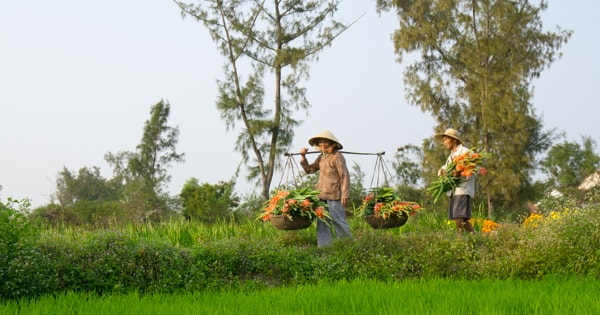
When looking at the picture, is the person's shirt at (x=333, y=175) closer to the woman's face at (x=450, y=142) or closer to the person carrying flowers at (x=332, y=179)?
the person carrying flowers at (x=332, y=179)

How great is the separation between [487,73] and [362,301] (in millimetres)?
13732

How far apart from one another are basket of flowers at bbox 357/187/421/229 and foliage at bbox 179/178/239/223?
7309mm

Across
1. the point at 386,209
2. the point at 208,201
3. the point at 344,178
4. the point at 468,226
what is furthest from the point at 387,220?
the point at 208,201

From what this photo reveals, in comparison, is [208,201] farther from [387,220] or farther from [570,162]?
[570,162]

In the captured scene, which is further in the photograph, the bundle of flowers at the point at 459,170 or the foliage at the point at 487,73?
the foliage at the point at 487,73

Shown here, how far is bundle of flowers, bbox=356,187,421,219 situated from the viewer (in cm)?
918

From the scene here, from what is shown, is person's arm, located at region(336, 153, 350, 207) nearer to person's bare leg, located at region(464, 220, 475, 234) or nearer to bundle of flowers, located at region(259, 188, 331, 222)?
bundle of flowers, located at region(259, 188, 331, 222)

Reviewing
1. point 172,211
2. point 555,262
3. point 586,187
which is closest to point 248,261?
point 555,262

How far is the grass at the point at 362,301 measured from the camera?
5492 mm

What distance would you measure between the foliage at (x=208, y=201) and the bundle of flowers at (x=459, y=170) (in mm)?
7537

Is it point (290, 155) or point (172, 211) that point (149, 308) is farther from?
point (172, 211)

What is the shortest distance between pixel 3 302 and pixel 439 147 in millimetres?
14113

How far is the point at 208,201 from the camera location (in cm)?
1680

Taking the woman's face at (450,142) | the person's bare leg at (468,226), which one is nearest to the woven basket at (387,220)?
the person's bare leg at (468,226)
